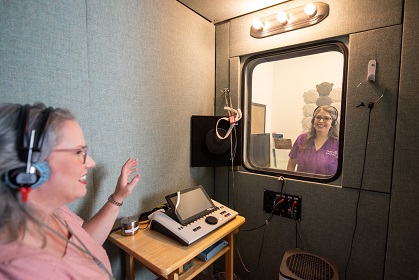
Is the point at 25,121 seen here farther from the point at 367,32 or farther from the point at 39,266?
the point at 367,32

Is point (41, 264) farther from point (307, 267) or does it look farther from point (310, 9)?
point (310, 9)

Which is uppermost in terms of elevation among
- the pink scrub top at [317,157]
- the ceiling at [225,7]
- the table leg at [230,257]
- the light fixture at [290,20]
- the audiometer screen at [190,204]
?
the ceiling at [225,7]

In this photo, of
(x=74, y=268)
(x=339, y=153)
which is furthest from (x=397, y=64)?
(x=74, y=268)

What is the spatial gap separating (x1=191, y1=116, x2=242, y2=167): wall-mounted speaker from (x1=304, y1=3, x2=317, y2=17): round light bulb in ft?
3.09

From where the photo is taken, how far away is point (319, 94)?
215cm

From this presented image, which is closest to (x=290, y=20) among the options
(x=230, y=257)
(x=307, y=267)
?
(x=307, y=267)

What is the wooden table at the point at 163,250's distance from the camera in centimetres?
99

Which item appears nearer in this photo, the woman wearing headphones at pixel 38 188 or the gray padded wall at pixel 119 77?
the woman wearing headphones at pixel 38 188

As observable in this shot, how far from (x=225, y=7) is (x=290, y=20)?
0.51 meters

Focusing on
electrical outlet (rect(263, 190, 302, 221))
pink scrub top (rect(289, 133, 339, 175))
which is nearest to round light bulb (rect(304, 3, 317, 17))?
pink scrub top (rect(289, 133, 339, 175))

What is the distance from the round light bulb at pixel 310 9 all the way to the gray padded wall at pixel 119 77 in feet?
Answer: 2.63

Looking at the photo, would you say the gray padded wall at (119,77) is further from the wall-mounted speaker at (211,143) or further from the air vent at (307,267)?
the air vent at (307,267)

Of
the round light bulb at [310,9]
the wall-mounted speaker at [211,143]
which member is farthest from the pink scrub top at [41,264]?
the round light bulb at [310,9]

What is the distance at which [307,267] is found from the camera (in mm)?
1240
